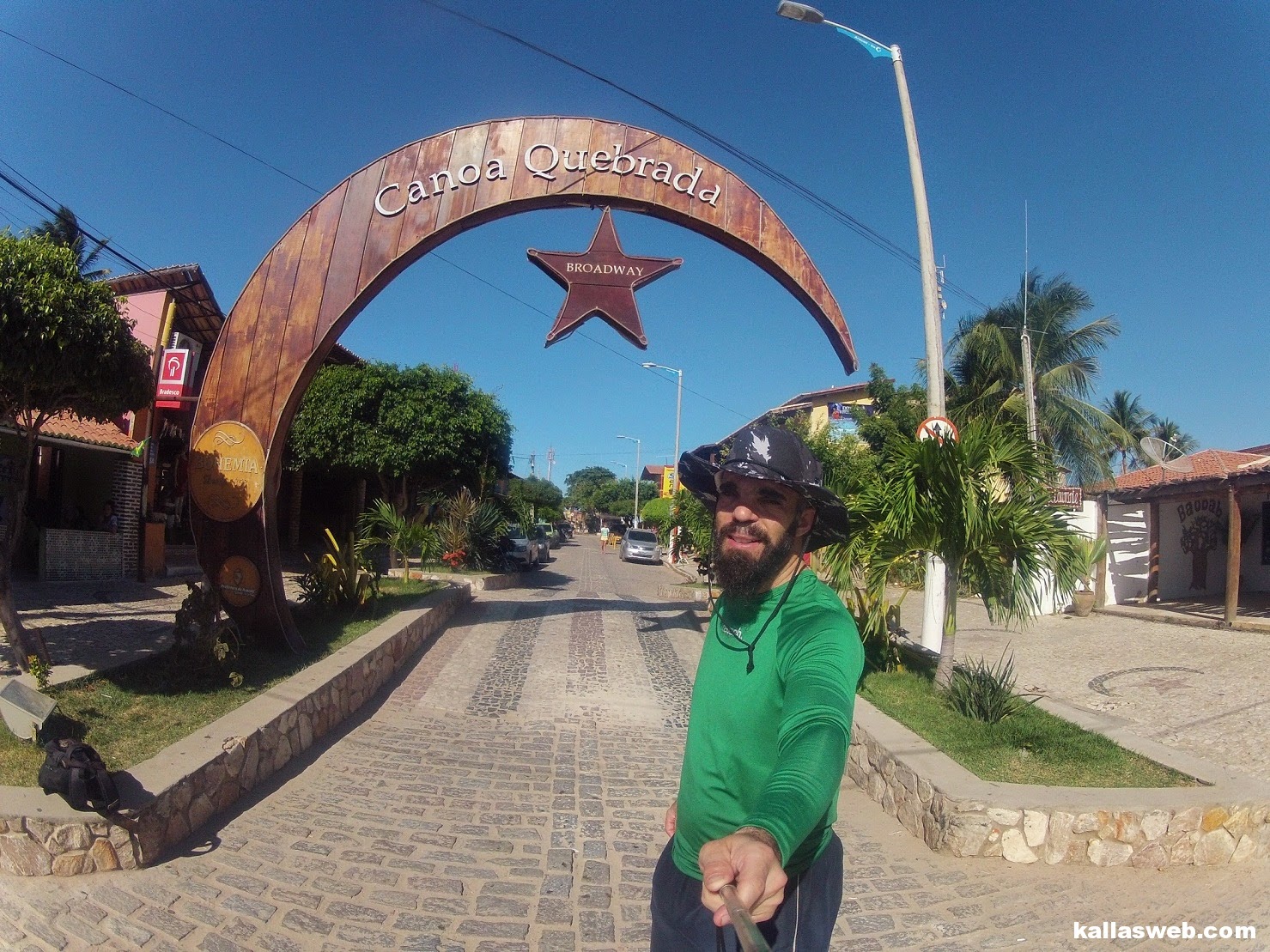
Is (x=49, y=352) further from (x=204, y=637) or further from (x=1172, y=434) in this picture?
(x=1172, y=434)

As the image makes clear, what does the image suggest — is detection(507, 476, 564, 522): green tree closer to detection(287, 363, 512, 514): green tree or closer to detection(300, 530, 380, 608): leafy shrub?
detection(287, 363, 512, 514): green tree

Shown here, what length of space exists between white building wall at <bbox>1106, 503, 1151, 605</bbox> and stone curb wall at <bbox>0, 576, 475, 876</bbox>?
585 inches

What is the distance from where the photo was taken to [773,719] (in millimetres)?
2014

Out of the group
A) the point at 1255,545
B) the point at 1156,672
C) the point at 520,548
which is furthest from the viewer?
the point at 520,548

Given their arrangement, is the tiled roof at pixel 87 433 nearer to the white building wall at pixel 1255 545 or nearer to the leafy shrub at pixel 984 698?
the leafy shrub at pixel 984 698

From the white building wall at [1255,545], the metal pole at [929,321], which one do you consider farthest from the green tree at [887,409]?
the metal pole at [929,321]

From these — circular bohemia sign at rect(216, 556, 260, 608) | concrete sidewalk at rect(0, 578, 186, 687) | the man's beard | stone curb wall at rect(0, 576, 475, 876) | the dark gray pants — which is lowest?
stone curb wall at rect(0, 576, 475, 876)

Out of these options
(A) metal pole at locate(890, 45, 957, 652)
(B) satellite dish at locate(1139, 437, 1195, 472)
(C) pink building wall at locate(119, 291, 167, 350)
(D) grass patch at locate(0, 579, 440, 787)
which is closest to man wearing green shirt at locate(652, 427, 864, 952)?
(D) grass patch at locate(0, 579, 440, 787)

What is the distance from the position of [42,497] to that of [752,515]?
17.6 metres

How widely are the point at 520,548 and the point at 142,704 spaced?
62.7 feet

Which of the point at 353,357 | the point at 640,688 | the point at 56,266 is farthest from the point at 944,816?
the point at 353,357

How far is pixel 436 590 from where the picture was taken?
43.0 feet

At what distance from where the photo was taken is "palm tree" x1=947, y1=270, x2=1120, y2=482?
22391 mm

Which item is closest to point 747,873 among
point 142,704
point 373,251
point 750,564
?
point 750,564
